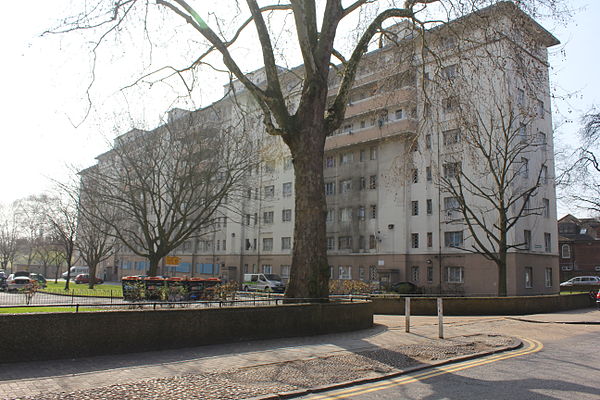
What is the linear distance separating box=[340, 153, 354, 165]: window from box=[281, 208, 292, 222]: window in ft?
28.4

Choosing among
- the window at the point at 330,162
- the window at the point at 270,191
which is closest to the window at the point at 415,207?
the window at the point at 330,162

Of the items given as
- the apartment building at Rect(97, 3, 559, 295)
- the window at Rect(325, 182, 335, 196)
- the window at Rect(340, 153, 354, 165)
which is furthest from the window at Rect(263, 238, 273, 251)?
the window at Rect(340, 153, 354, 165)

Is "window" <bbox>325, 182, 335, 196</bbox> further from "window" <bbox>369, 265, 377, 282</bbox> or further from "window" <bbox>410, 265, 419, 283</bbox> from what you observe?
"window" <bbox>410, 265, 419, 283</bbox>

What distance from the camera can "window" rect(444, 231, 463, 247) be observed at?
38500 mm

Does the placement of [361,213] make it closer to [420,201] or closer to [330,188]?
[330,188]

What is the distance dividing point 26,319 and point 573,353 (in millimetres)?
11000

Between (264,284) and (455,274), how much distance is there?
1702cm

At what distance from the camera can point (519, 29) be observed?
1355cm

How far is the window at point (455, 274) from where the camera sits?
37969 mm

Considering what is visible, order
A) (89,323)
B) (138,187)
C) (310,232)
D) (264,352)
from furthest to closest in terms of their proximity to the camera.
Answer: (138,187)
(310,232)
(264,352)
(89,323)

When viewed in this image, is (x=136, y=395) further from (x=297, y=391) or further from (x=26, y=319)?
(x=26, y=319)

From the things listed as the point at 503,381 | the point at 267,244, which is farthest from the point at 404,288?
the point at 503,381

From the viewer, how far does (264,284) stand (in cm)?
4462

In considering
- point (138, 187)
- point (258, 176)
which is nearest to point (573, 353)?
point (138, 187)
